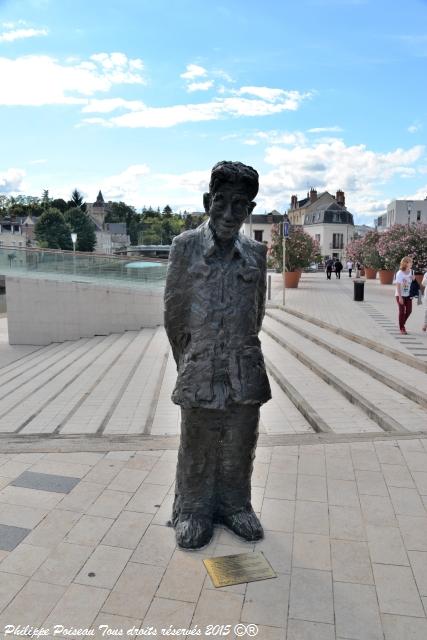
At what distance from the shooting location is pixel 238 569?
3.41 m

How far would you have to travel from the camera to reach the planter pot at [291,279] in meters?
25.1

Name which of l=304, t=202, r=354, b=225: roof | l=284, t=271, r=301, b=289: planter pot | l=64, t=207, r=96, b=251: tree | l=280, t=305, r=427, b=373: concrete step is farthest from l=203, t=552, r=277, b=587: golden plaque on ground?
l=304, t=202, r=354, b=225: roof

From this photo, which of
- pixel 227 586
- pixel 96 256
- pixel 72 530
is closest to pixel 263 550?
pixel 227 586

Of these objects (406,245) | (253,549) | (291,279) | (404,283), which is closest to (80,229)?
(291,279)

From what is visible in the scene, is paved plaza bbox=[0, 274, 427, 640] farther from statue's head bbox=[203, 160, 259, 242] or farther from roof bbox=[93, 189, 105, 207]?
roof bbox=[93, 189, 105, 207]

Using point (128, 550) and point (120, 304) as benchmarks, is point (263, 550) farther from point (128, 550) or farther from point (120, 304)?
point (120, 304)

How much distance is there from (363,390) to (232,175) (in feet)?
17.3

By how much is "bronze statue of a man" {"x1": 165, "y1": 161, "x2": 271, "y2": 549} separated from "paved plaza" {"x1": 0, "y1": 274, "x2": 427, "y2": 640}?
23.3 inches

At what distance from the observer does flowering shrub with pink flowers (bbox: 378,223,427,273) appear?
23.0 meters

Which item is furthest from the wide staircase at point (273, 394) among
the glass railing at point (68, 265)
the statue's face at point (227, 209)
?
the glass railing at point (68, 265)

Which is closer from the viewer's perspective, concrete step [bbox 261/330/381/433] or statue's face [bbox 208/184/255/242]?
statue's face [bbox 208/184/255/242]

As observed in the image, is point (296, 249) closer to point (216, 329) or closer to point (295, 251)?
point (295, 251)

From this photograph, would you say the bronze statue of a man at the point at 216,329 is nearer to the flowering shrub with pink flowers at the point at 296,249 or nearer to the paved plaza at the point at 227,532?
the paved plaza at the point at 227,532

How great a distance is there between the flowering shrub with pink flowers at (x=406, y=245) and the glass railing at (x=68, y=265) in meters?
11.8
